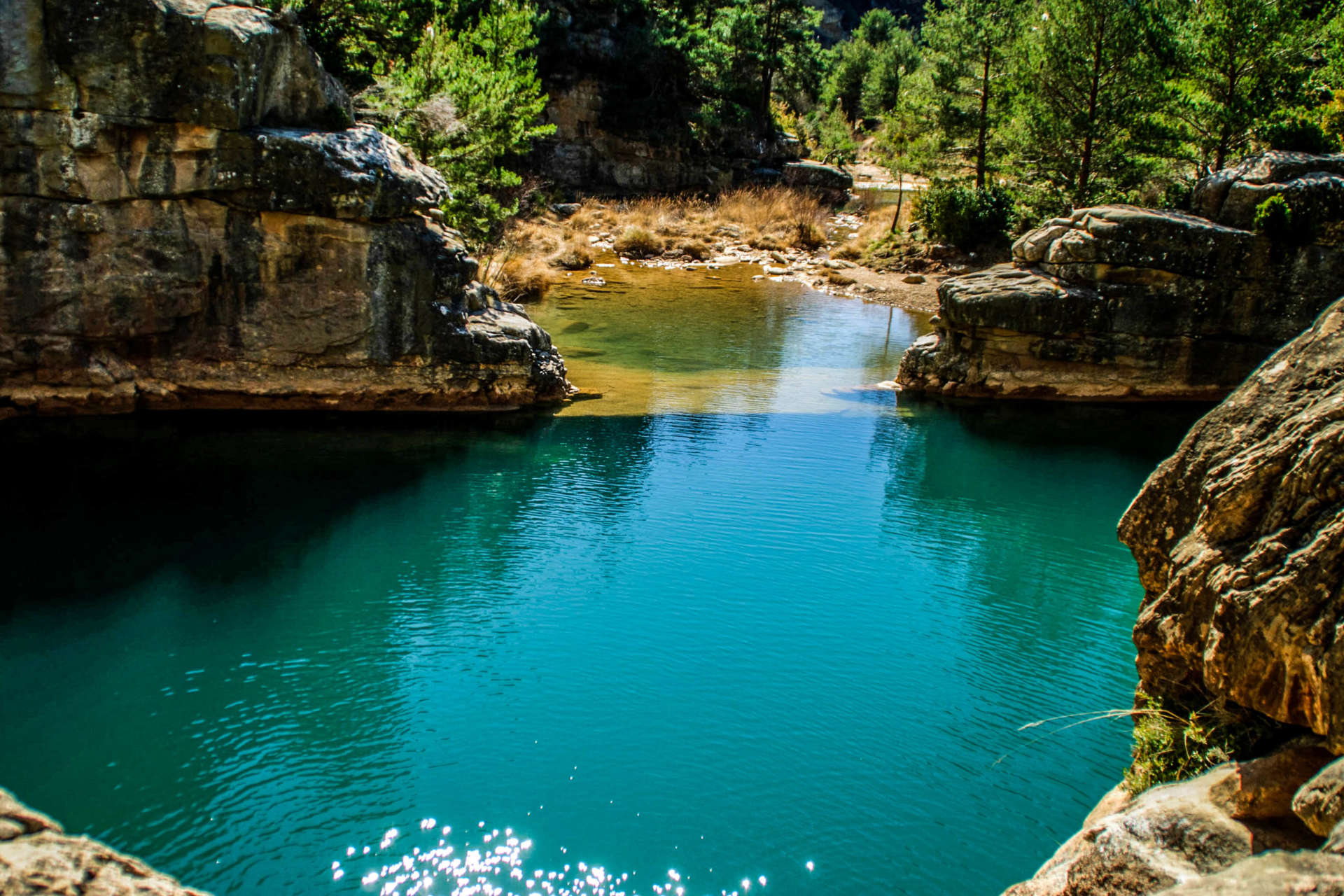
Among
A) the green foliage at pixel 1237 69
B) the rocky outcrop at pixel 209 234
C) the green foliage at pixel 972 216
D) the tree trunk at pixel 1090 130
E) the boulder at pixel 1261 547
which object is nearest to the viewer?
the boulder at pixel 1261 547

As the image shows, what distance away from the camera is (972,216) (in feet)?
103

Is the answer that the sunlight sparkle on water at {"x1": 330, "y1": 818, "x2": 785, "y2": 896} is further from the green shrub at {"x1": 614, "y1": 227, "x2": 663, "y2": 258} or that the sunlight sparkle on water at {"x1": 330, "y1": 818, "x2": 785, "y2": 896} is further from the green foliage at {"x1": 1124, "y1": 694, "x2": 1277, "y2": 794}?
the green shrub at {"x1": 614, "y1": 227, "x2": 663, "y2": 258}

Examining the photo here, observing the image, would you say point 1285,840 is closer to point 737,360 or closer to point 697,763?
point 697,763

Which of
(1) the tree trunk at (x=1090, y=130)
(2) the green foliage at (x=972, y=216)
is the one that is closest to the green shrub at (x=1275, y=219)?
(1) the tree trunk at (x=1090, y=130)

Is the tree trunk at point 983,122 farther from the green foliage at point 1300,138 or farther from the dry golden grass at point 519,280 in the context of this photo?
the dry golden grass at point 519,280

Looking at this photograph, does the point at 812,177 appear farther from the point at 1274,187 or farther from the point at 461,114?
the point at 1274,187

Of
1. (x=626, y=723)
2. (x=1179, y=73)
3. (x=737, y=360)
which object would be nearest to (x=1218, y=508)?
(x=626, y=723)

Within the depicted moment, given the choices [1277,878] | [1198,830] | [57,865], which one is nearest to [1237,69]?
[1198,830]

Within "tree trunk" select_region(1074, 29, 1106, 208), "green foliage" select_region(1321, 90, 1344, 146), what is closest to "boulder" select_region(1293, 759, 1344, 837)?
"green foliage" select_region(1321, 90, 1344, 146)


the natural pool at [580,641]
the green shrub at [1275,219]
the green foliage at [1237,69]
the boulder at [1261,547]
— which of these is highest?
the green foliage at [1237,69]

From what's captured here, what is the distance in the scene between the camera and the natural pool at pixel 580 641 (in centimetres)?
751

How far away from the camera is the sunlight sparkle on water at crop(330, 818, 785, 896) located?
6828 millimetres

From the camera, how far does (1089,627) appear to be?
11.2 m

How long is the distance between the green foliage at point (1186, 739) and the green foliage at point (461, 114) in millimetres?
17524
